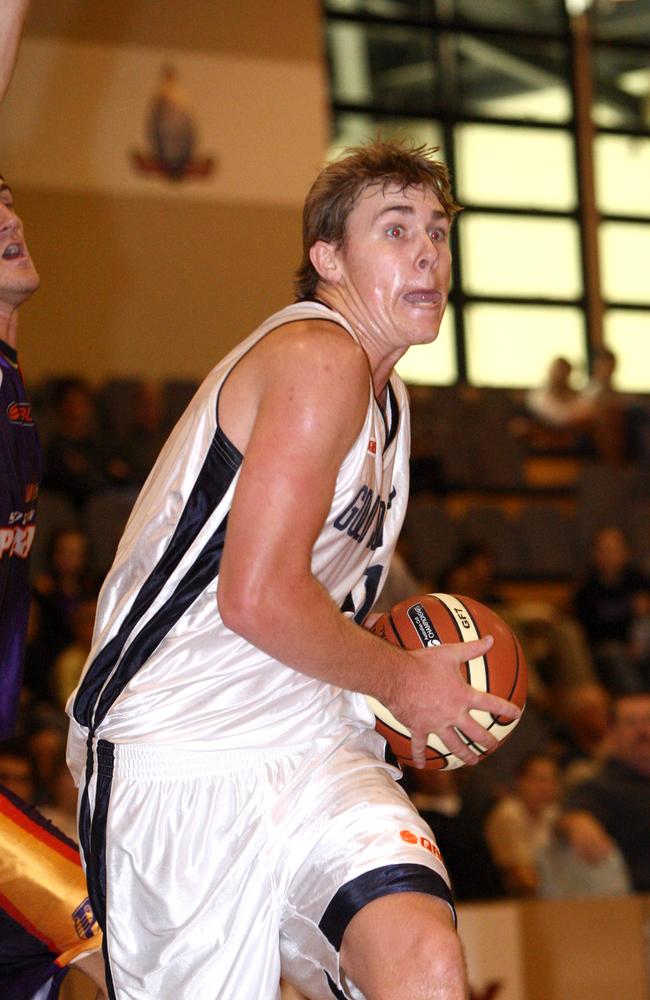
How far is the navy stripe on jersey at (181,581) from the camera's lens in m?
2.94

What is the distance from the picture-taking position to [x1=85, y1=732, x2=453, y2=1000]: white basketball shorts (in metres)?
2.79

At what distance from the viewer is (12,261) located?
3572 millimetres

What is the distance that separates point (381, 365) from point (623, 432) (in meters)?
10.5

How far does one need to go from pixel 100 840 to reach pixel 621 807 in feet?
15.9

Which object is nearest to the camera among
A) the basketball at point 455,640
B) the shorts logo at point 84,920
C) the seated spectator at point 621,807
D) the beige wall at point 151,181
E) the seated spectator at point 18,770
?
the basketball at point 455,640

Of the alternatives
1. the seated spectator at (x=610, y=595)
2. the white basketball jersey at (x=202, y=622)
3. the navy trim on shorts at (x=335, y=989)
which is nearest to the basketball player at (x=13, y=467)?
the white basketball jersey at (x=202, y=622)

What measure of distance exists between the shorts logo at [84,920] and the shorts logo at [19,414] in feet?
3.91

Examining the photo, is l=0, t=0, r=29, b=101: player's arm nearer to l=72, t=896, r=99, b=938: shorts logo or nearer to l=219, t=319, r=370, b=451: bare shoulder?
l=219, t=319, r=370, b=451: bare shoulder

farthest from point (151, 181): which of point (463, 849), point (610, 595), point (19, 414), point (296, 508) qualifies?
point (296, 508)

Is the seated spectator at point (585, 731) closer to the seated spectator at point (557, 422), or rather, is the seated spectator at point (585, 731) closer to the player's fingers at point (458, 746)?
the seated spectator at point (557, 422)

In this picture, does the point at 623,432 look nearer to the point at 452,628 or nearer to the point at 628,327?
the point at 628,327

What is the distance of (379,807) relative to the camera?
280 centimetres

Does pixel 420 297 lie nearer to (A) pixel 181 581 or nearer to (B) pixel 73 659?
(A) pixel 181 581

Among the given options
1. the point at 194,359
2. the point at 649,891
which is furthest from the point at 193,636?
the point at 194,359
